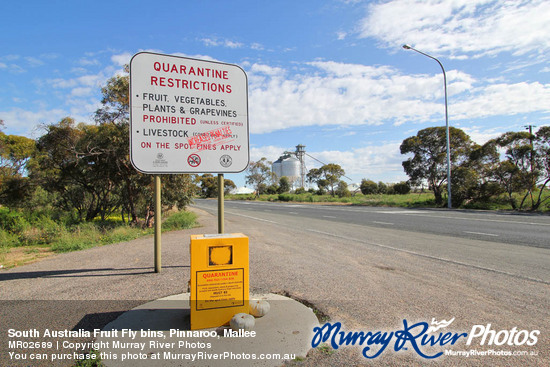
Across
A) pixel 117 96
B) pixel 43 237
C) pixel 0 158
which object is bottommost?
pixel 43 237

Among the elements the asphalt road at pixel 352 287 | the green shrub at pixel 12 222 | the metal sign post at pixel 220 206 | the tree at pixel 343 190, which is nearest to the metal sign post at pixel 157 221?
the asphalt road at pixel 352 287

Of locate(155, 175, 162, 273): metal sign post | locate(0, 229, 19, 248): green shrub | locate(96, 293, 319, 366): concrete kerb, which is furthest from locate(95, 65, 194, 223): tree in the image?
locate(96, 293, 319, 366): concrete kerb

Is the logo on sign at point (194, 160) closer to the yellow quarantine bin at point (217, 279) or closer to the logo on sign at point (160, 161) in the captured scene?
the logo on sign at point (160, 161)

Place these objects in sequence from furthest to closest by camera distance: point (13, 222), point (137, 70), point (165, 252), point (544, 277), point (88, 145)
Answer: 1. point (13, 222)
2. point (88, 145)
3. point (165, 252)
4. point (544, 277)
5. point (137, 70)

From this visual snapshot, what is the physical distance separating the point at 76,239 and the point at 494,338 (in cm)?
987

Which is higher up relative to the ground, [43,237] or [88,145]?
[88,145]

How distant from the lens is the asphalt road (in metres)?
3.37

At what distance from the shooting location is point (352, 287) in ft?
15.3

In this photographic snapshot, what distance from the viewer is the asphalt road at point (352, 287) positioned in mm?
3365

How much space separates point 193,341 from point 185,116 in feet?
9.97

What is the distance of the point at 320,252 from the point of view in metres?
7.48

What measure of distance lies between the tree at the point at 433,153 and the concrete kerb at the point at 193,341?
1108 inches

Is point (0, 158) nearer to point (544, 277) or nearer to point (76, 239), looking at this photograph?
point (76, 239)

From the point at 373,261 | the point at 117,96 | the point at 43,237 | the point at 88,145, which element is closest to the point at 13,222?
the point at 43,237
